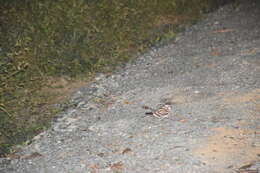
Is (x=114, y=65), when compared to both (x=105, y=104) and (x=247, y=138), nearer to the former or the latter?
(x=105, y=104)

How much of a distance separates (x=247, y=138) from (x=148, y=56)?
2.78 meters

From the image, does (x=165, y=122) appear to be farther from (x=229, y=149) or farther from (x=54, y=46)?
(x=54, y=46)

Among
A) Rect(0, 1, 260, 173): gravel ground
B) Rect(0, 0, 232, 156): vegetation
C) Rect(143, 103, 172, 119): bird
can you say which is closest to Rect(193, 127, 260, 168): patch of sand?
Rect(0, 1, 260, 173): gravel ground

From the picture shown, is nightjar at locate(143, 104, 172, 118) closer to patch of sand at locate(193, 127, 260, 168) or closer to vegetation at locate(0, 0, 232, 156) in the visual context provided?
patch of sand at locate(193, 127, 260, 168)

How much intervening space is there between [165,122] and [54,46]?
87.1 inches

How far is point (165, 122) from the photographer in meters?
4.28

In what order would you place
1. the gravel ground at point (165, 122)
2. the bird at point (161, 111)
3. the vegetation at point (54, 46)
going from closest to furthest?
the gravel ground at point (165, 122), the bird at point (161, 111), the vegetation at point (54, 46)

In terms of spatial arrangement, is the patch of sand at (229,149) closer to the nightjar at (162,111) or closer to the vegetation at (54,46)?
the nightjar at (162,111)

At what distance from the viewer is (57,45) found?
19.7 feet

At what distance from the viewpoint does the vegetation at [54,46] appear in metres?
4.81

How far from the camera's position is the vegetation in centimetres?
481

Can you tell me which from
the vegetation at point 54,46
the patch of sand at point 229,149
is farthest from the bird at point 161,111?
the vegetation at point 54,46

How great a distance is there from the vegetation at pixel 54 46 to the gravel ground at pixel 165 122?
263mm

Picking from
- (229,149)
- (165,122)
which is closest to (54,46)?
(165,122)
